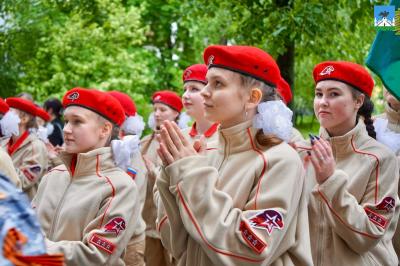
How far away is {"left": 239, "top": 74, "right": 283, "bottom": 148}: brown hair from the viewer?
13.2ft

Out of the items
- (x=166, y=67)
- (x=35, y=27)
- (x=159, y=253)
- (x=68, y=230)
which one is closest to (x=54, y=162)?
(x=159, y=253)

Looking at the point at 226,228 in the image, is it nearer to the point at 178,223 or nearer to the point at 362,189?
the point at 178,223

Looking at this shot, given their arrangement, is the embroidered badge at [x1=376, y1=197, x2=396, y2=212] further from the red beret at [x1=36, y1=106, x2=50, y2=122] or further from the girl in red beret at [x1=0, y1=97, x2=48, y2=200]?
the red beret at [x1=36, y1=106, x2=50, y2=122]

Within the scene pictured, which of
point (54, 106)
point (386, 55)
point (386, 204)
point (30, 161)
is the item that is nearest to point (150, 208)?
point (30, 161)

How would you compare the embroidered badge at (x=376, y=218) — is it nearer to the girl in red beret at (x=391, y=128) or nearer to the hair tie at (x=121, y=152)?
the girl in red beret at (x=391, y=128)

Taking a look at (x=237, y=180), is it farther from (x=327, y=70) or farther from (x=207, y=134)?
(x=207, y=134)

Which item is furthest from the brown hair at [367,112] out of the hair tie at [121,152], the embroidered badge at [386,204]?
the hair tie at [121,152]

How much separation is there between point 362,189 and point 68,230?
2039mm

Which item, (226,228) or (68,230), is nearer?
(226,228)

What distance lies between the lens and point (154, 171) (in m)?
7.36

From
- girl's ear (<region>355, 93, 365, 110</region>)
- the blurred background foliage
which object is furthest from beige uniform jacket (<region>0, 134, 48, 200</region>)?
girl's ear (<region>355, 93, 365, 110</region>)

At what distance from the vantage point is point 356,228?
4.74m

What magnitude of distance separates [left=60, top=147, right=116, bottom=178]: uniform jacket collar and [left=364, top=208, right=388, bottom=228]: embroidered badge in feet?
6.06

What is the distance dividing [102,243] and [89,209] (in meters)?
0.27
